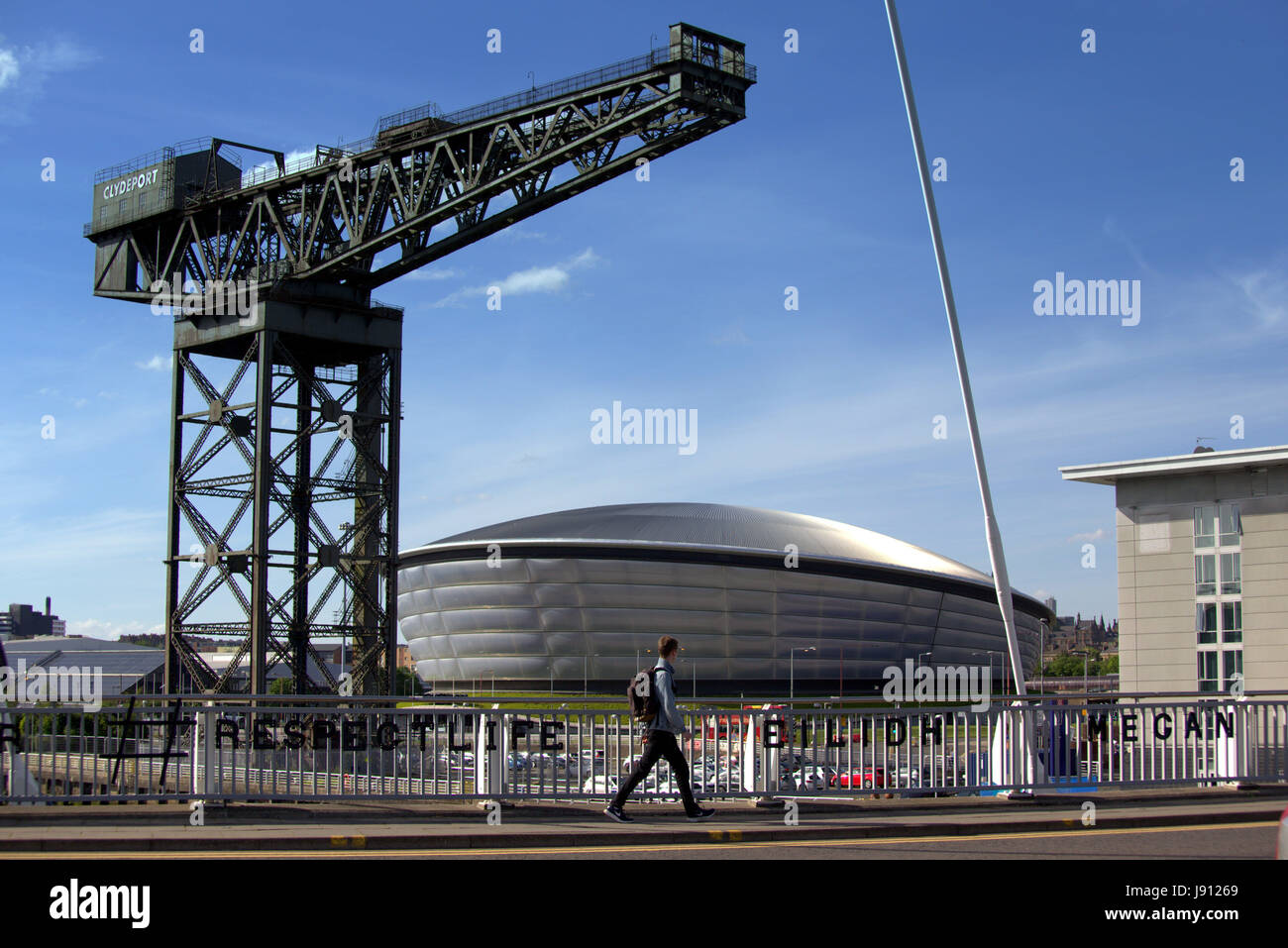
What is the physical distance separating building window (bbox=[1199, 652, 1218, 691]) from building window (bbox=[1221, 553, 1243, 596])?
2.25 metres

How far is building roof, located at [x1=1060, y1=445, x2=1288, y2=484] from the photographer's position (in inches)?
1366

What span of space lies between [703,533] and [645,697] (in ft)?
299

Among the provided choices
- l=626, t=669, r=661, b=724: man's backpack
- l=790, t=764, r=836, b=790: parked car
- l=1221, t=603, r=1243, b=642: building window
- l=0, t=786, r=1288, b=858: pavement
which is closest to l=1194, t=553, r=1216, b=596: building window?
l=1221, t=603, r=1243, b=642: building window

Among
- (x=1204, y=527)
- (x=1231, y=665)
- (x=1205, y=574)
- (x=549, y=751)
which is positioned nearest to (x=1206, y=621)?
(x=1231, y=665)

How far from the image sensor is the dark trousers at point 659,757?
12.6m

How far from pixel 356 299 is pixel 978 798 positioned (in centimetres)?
3985

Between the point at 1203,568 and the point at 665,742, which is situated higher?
the point at 1203,568

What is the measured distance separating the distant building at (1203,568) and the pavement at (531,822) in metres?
22.5

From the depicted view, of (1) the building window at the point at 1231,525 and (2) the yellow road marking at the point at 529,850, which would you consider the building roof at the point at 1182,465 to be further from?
(2) the yellow road marking at the point at 529,850

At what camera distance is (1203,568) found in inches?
1454

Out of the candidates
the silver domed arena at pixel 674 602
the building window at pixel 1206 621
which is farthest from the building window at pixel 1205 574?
the silver domed arena at pixel 674 602

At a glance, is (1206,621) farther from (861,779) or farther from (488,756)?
(488,756)
